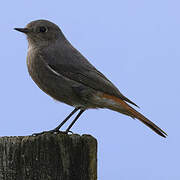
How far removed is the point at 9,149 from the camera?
334 cm

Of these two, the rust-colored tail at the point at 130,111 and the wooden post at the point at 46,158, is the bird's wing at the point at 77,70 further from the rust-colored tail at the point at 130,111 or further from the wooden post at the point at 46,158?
the wooden post at the point at 46,158

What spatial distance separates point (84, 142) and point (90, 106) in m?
2.20

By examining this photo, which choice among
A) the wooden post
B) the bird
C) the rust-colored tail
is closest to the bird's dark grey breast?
the bird

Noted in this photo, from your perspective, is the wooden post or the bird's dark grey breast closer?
the wooden post

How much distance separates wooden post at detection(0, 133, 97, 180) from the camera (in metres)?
3.25

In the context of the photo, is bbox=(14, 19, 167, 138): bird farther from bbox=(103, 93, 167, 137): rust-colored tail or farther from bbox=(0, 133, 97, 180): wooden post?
bbox=(0, 133, 97, 180): wooden post

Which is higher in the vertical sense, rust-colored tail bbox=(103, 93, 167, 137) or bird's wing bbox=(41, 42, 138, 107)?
bird's wing bbox=(41, 42, 138, 107)

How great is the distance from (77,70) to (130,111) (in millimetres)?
1022

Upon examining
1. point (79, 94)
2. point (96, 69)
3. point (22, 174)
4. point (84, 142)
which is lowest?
point (22, 174)

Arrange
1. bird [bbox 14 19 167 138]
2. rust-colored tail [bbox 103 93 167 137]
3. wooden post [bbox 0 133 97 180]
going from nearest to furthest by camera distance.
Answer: wooden post [bbox 0 133 97 180] < rust-colored tail [bbox 103 93 167 137] < bird [bbox 14 19 167 138]

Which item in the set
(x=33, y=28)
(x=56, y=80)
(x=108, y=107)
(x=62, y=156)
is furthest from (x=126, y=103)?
(x=62, y=156)

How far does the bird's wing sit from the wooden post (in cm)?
224

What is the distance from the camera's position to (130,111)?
17.8 feet

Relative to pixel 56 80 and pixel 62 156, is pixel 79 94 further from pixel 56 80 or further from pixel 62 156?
pixel 62 156
